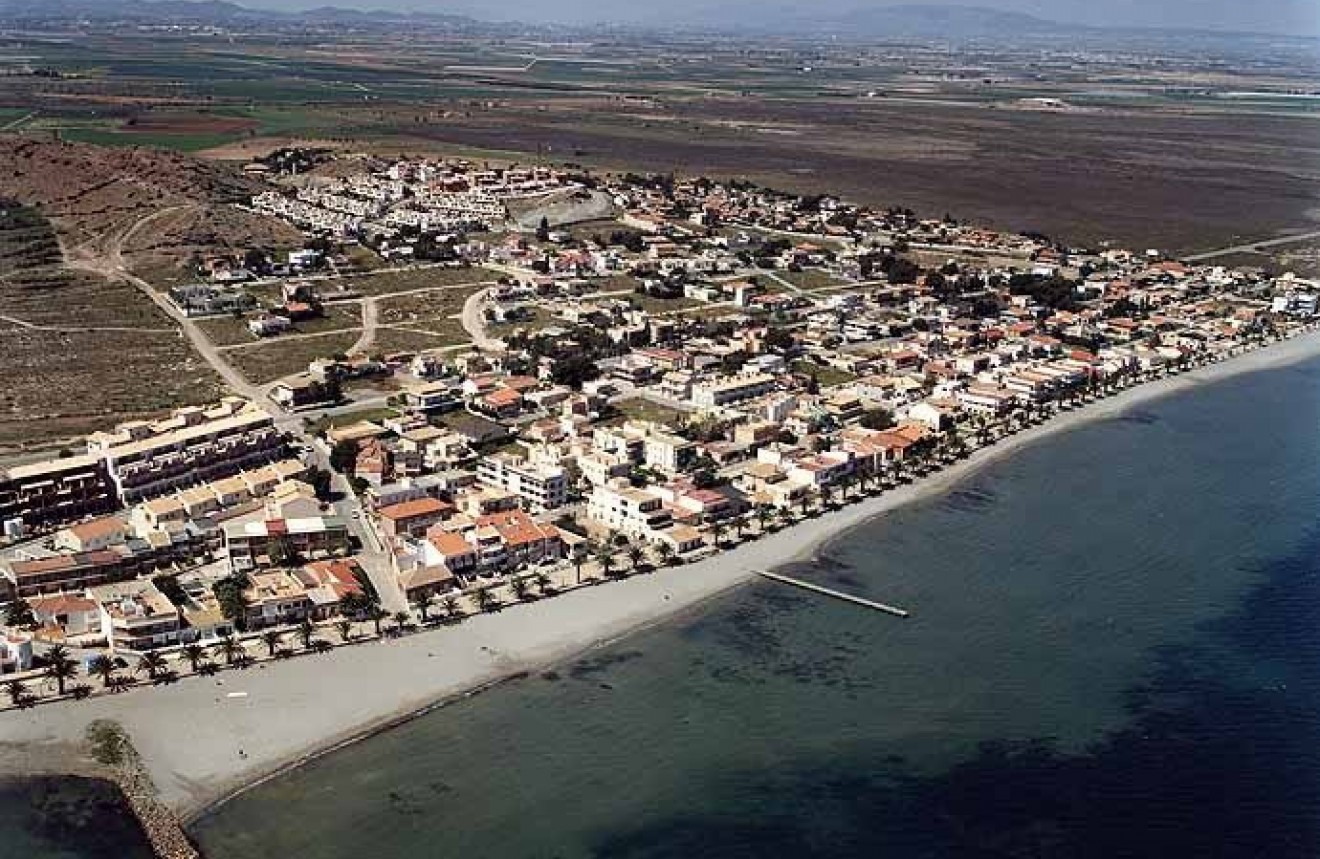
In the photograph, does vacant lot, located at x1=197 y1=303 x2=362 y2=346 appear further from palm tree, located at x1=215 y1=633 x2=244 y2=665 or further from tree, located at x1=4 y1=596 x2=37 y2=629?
palm tree, located at x1=215 y1=633 x2=244 y2=665

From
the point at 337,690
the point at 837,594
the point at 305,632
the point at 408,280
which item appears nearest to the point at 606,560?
the point at 837,594

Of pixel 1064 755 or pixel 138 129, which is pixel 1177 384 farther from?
pixel 138 129

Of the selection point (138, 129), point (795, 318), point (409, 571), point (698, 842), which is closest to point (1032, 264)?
point (795, 318)

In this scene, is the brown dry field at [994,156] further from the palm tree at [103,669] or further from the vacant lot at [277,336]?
the palm tree at [103,669]

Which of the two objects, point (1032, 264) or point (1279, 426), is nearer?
point (1279, 426)

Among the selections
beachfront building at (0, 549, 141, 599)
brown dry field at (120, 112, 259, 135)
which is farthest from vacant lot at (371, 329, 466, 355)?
brown dry field at (120, 112, 259, 135)

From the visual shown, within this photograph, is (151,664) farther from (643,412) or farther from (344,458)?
(643,412)
